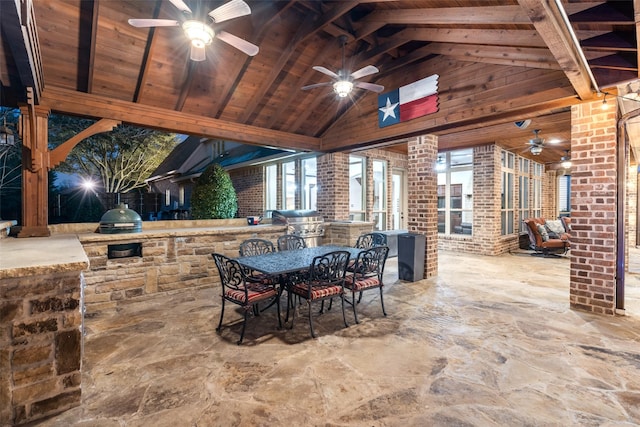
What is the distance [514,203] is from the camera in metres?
8.55

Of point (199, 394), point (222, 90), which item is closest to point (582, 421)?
point (199, 394)

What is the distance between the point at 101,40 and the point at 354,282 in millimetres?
4151

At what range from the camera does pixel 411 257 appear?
16.5 feet

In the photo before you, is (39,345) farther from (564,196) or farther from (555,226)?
(564,196)

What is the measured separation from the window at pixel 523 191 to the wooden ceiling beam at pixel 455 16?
7.23 meters

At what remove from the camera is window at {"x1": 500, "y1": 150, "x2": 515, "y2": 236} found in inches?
320

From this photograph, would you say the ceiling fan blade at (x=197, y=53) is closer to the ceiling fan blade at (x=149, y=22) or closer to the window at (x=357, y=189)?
the ceiling fan blade at (x=149, y=22)

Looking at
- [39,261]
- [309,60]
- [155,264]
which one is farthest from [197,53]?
[155,264]

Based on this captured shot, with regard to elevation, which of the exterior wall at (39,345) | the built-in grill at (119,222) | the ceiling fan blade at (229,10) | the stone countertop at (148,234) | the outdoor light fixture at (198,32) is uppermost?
the ceiling fan blade at (229,10)

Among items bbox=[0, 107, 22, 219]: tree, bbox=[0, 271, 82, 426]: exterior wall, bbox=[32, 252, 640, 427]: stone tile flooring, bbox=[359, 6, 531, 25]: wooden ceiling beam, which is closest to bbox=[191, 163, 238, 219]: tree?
bbox=[32, 252, 640, 427]: stone tile flooring

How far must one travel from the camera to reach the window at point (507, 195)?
8125 millimetres

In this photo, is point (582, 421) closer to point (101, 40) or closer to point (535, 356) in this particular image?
point (535, 356)

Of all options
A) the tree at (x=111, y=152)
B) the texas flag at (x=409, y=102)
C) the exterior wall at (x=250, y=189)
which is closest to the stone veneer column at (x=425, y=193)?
the texas flag at (x=409, y=102)

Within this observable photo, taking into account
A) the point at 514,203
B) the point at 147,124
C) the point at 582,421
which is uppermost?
the point at 147,124
